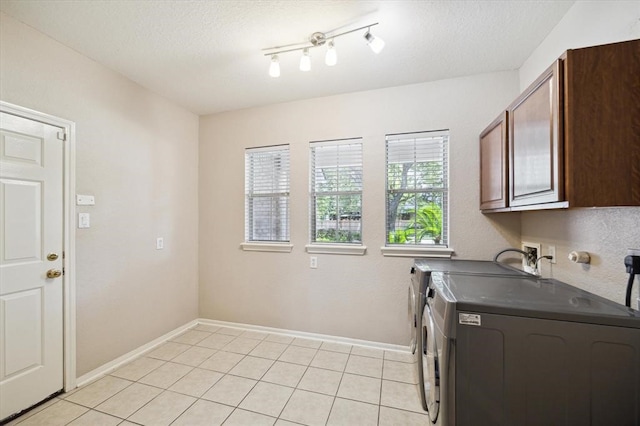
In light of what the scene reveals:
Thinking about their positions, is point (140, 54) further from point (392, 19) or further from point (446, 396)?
point (446, 396)

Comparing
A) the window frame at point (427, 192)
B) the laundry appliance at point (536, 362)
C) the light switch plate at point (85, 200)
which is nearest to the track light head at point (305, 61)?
the window frame at point (427, 192)

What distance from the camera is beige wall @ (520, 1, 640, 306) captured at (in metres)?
1.30

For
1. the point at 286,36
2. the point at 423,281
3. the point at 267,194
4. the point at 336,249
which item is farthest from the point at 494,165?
the point at 267,194

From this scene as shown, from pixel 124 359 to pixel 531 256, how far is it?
3791mm

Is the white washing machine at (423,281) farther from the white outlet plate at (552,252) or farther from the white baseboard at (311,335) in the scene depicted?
the white baseboard at (311,335)

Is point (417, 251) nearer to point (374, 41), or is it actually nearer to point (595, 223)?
point (595, 223)

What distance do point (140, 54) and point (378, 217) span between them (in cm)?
260

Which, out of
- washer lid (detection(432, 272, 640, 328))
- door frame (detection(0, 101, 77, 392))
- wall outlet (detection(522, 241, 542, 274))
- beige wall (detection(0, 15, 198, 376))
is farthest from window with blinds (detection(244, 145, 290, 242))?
wall outlet (detection(522, 241, 542, 274))

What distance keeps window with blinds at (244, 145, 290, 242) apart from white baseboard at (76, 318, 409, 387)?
42.5 inches

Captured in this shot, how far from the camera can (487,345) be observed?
3.70 ft


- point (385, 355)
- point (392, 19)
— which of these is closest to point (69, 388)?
point (385, 355)

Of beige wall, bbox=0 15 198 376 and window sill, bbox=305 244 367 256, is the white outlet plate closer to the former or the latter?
window sill, bbox=305 244 367 256

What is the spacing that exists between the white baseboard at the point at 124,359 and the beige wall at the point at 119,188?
0.05 metres

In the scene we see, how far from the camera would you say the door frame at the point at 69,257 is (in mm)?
2049
